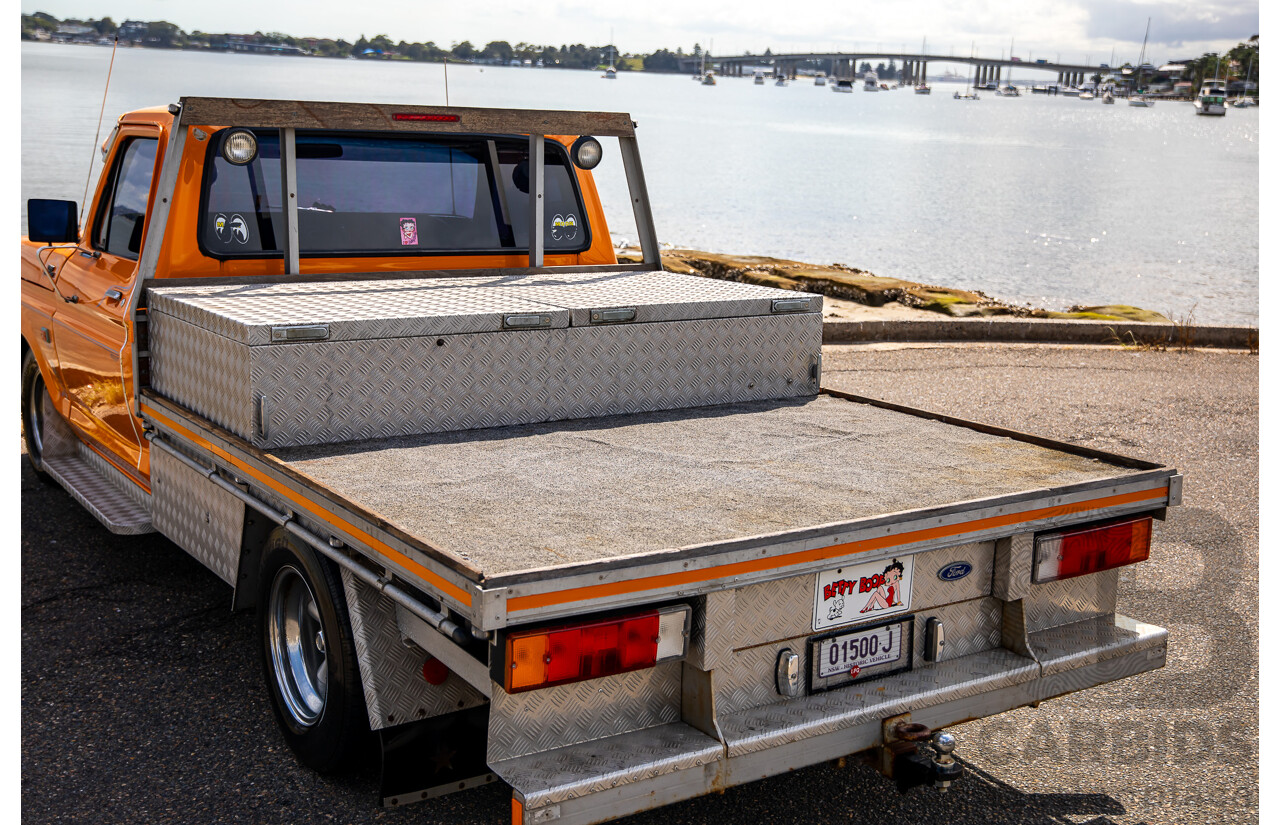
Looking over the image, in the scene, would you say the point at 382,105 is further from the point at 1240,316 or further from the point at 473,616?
the point at 1240,316

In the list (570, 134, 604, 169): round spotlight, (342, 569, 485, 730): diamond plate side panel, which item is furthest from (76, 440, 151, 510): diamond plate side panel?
(570, 134, 604, 169): round spotlight

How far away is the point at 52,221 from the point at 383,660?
126 inches

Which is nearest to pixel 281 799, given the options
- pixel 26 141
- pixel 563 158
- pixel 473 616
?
pixel 473 616

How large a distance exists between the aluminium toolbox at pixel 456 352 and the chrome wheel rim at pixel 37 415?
2300 mm

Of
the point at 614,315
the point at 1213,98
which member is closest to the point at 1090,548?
the point at 614,315

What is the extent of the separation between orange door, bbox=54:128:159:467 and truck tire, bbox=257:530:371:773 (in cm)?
137

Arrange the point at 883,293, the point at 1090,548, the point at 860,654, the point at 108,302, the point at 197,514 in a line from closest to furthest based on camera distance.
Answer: the point at 860,654, the point at 1090,548, the point at 197,514, the point at 108,302, the point at 883,293

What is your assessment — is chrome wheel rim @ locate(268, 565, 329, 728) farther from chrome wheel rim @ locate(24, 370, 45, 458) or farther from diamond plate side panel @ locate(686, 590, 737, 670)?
chrome wheel rim @ locate(24, 370, 45, 458)

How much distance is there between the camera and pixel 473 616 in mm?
2492

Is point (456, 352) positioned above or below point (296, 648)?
above

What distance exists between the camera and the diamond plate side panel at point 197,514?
3.91 metres

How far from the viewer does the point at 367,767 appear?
12.0 ft

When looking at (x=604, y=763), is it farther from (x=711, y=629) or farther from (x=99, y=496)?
(x=99, y=496)

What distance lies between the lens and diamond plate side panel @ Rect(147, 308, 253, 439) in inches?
146
